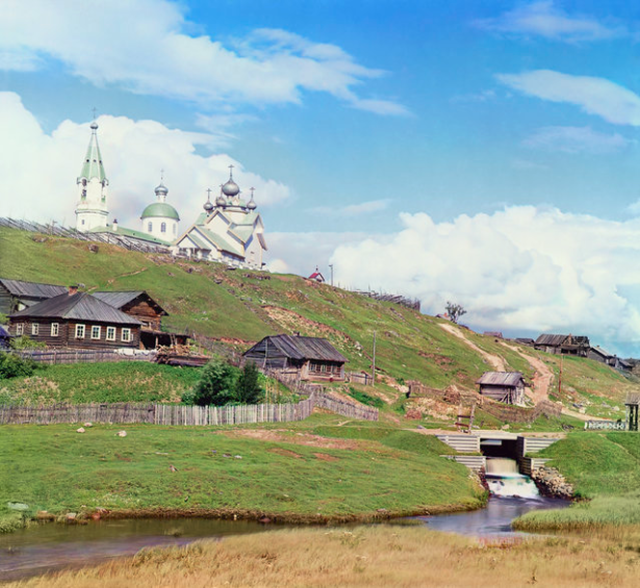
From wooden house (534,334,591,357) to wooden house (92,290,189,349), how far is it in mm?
123492

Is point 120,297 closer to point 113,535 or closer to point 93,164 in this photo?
point 113,535

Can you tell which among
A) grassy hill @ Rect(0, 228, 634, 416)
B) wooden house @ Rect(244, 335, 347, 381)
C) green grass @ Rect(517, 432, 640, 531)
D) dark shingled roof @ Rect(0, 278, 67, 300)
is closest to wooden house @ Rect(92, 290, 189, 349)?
wooden house @ Rect(244, 335, 347, 381)

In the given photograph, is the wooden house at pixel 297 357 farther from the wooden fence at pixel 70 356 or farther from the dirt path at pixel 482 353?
the dirt path at pixel 482 353

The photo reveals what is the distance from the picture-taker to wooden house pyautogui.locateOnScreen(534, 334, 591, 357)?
188750mm

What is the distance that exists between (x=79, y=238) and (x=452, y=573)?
121m

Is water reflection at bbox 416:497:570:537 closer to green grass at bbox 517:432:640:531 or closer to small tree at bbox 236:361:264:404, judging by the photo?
green grass at bbox 517:432:640:531

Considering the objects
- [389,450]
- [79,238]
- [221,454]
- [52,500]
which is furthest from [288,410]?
[79,238]

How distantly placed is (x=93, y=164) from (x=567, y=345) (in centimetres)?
11686

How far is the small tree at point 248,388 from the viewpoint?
203ft

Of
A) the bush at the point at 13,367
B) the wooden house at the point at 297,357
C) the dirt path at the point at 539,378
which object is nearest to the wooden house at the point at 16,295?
the wooden house at the point at 297,357

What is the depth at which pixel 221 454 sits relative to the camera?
4372cm

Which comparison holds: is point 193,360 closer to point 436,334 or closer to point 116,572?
point 116,572

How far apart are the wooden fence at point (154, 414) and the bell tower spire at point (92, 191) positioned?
12641 cm

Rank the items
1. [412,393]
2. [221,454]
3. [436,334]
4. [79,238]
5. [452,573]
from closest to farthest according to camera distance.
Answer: [452,573]
[221,454]
[412,393]
[79,238]
[436,334]
